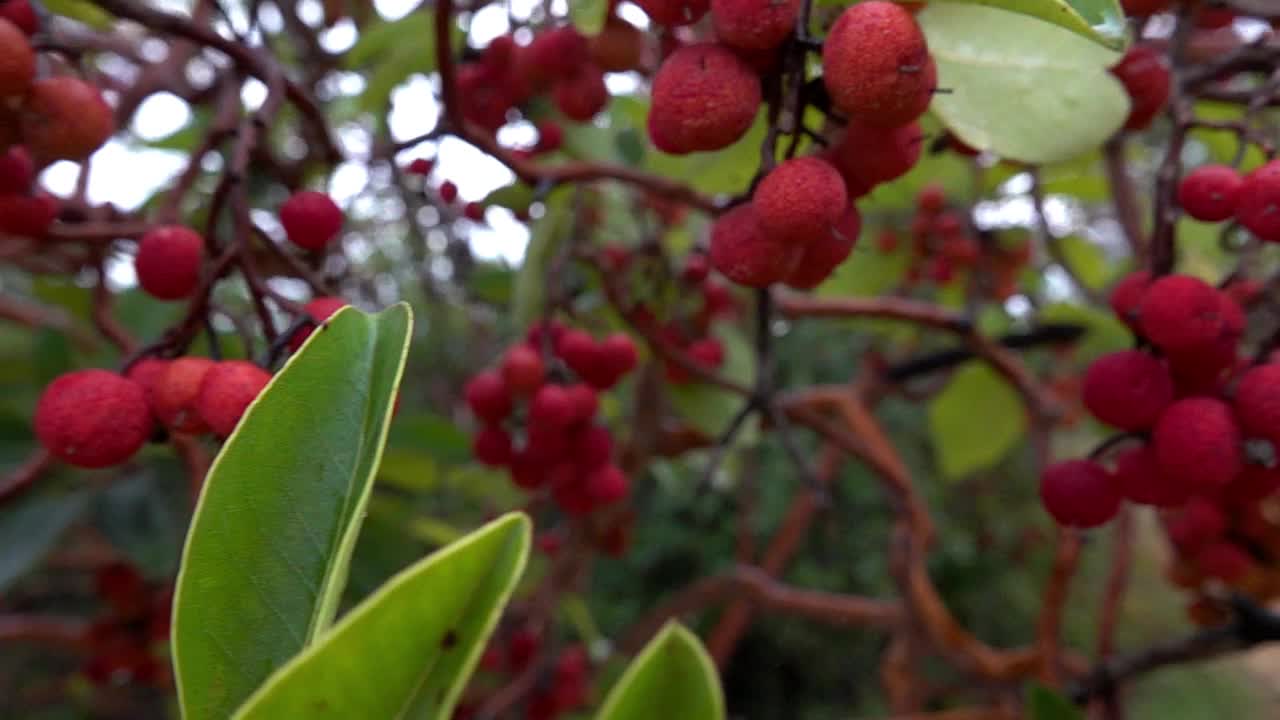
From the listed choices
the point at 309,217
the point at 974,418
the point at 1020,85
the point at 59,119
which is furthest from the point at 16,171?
the point at 974,418

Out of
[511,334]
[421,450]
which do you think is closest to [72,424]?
[421,450]

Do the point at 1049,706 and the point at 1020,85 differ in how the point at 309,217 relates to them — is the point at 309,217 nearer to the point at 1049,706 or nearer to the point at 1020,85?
the point at 1020,85

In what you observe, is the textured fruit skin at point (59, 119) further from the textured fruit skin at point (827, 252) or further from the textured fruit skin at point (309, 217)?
the textured fruit skin at point (827, 252)

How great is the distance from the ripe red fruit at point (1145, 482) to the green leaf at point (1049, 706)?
0.21m

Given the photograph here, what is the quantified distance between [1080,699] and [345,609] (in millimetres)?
899

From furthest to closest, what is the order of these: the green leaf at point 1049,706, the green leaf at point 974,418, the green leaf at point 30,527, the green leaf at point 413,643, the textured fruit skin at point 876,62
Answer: the green leaf at point 974,418
the green leaf at point 30,527
the green leaf at point 1049,706
the textured fruit skin at point 876,62
the green leaf at point 413,643

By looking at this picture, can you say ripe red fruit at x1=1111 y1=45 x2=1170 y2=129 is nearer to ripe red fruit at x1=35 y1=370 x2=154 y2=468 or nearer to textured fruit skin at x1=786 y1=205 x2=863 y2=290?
textured fruit skin at x1=786 y1=205 x2=863 y2=290

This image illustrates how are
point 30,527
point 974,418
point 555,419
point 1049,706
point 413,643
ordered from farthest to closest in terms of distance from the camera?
point 974,418
point 30,527
point 555,419
point 1049,706
point 413,643

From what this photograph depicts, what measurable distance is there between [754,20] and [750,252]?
0.41 feet

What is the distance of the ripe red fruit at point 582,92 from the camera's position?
922 mm

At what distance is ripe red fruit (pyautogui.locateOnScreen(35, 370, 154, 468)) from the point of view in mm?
561

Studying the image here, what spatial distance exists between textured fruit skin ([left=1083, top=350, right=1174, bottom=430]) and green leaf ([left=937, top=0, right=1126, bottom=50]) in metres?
0.23

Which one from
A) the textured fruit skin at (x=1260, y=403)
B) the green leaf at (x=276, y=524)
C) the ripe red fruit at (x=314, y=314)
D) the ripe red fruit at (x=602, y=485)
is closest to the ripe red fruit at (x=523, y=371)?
the ripe red fruit at (x=602, y=485)

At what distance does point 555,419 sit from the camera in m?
0.92
